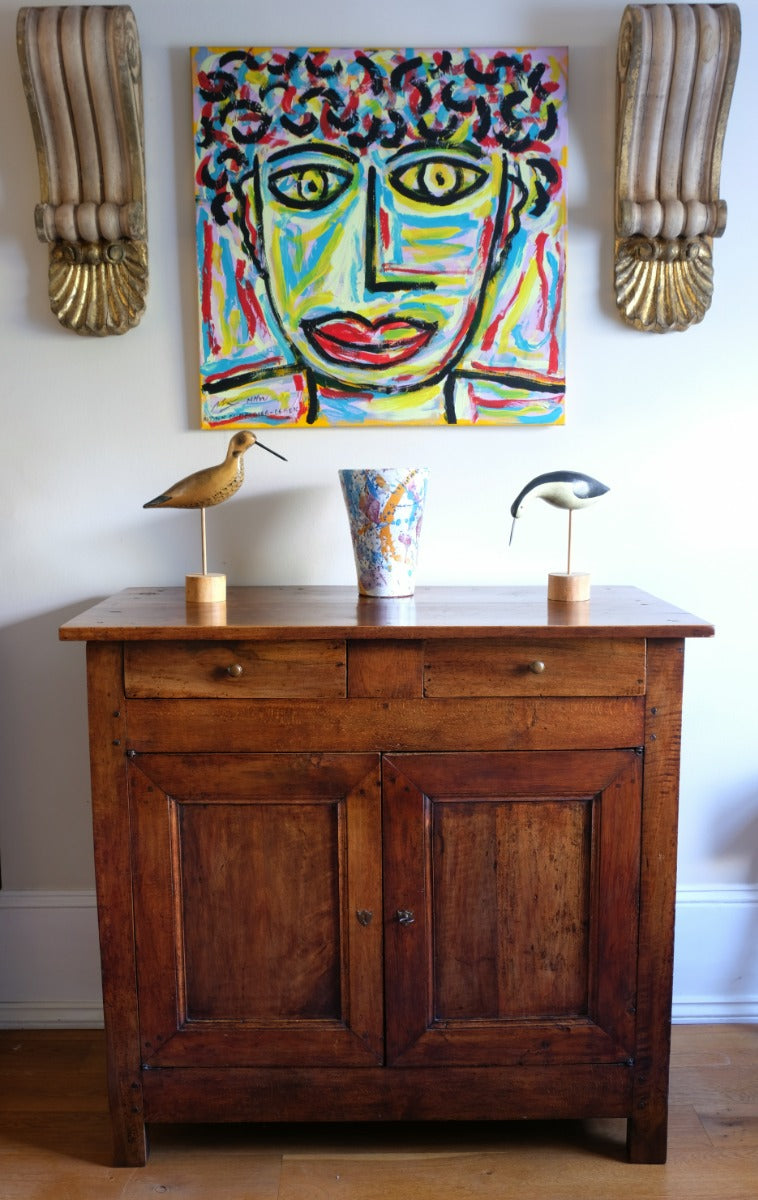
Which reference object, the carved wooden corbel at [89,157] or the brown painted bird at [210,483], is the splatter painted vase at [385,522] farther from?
the carved wooden corbel at [89,157]

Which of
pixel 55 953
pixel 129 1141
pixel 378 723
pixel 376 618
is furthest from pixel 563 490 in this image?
pixel 55 953

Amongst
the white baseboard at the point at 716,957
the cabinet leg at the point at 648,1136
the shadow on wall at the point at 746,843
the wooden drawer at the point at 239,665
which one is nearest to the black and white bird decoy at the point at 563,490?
the wooden drawer at the point at 239,665

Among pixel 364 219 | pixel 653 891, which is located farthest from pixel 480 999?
pixel 364 219

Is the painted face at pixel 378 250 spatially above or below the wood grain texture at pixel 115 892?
above

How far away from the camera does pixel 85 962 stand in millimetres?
2191

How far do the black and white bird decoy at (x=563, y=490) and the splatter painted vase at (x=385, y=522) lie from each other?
197mm

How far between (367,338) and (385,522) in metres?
0.47

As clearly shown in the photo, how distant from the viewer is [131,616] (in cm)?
169

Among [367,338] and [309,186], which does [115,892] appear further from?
[309,186]

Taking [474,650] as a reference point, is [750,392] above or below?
above

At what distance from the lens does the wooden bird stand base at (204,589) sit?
1.83 metres

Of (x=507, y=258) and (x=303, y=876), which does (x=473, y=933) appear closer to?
(x=303, y=876)

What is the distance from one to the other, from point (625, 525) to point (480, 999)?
3.40 feet

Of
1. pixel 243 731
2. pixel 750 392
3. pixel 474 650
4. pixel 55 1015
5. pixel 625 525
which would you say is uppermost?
pixel 750 392
